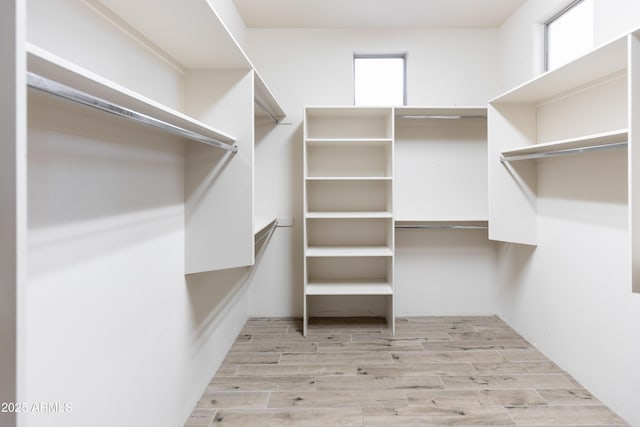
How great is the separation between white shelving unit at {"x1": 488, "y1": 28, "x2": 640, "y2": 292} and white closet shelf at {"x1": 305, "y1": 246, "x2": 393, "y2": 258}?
840 mm

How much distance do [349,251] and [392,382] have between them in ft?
3.45

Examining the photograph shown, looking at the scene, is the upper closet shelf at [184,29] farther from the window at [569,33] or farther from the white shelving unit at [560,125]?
the window at [569,33]

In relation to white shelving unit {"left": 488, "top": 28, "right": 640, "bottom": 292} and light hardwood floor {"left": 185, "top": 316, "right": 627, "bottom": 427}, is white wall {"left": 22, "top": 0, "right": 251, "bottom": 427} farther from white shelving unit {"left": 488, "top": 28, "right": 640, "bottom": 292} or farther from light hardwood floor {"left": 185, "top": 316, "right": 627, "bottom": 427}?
white shelving unit {"left": 488, "top": 28, "right": 640, "bottom": 292}

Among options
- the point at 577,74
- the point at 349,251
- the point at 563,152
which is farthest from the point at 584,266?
the point at 349,251

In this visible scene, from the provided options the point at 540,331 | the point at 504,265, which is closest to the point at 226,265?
the point at 540,331

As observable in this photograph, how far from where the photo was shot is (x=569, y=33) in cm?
247

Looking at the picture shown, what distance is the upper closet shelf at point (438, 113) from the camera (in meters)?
→ 2.90

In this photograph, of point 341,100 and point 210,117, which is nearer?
point 210,117

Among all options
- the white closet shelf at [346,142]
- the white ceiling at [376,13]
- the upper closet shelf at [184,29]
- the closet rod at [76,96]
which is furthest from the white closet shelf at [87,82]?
the white ceiling at [376,13]

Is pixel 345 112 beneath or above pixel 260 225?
above

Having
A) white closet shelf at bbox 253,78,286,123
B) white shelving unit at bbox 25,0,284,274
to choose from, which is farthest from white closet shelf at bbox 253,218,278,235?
white closet shelf at bbox 253,78,286,123

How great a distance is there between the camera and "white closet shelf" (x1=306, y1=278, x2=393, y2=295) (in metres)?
2.82

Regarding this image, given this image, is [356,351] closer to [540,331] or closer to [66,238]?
[540,331]

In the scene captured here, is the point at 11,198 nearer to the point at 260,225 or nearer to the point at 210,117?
the point at 210,117
